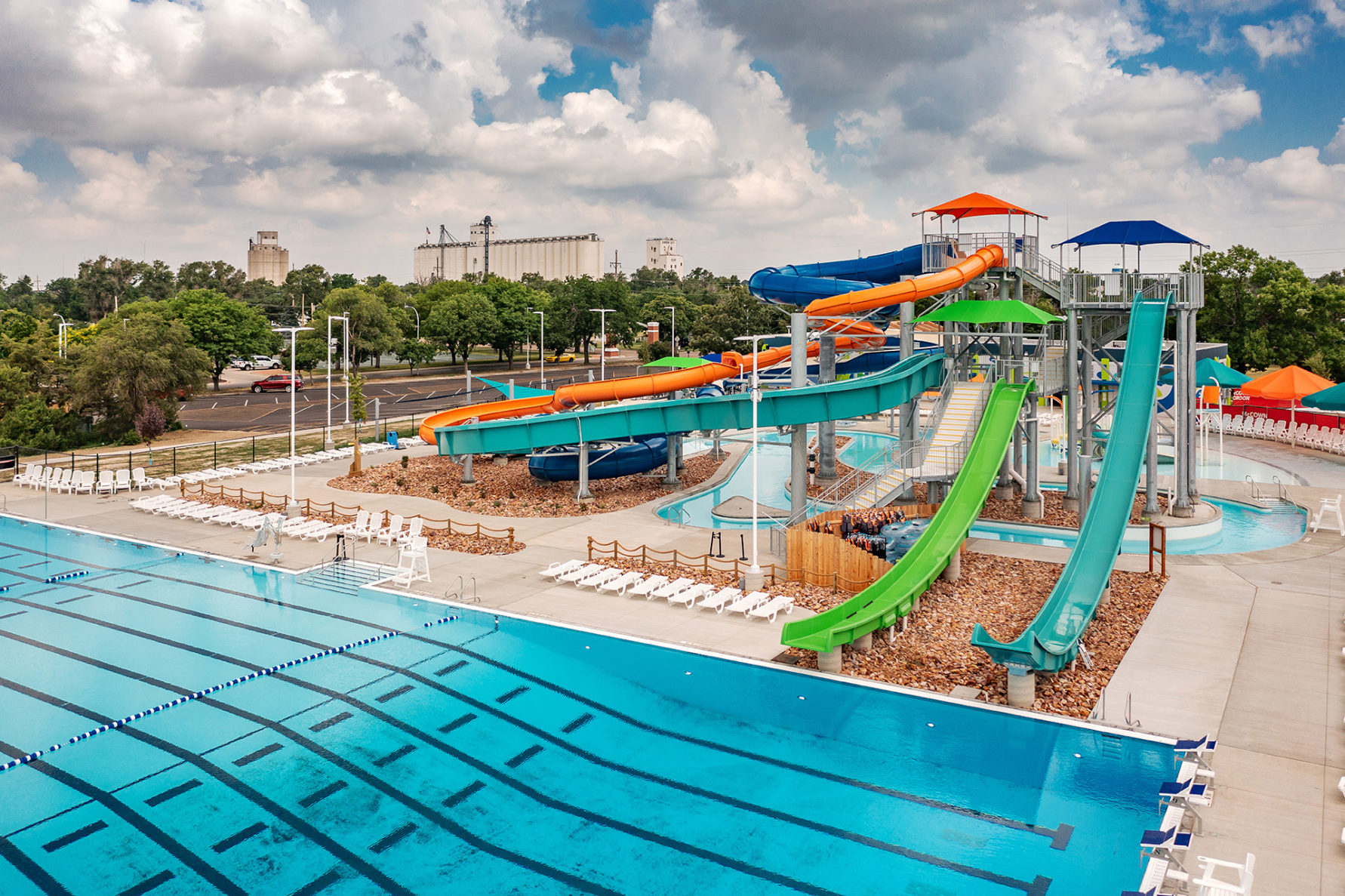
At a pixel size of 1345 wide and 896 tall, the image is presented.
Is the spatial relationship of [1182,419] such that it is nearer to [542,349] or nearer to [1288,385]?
[1288,385]

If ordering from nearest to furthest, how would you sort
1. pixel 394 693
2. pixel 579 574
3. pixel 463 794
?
pixel 463 794 → pixel 394 693 → pixel 579 574

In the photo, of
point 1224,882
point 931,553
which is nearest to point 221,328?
point 931,553

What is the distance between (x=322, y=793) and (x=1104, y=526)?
16.4m

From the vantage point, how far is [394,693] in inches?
662

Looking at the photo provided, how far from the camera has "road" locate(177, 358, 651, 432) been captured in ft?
192

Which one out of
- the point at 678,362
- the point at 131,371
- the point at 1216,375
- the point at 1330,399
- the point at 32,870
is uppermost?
the point at 678,362

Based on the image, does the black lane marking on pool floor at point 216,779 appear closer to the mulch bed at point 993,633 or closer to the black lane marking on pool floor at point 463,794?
the black lane marking on pool floor at point 463,794

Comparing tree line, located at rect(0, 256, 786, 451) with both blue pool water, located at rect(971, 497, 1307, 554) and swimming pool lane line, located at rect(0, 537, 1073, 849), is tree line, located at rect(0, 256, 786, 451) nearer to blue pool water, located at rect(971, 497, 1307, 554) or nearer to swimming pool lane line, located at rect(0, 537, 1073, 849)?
swimming pool lane line, located at rect(0, 537, 1073, 849)

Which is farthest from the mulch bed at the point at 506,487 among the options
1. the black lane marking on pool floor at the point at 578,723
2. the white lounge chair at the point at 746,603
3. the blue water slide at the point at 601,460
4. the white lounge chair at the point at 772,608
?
the black lane marking on pool floor at the point at 578,723

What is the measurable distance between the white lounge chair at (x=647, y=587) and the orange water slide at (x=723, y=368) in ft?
25.6

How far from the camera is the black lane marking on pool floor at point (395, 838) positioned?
11.7 meters

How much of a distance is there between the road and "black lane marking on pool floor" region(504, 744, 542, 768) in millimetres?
41120

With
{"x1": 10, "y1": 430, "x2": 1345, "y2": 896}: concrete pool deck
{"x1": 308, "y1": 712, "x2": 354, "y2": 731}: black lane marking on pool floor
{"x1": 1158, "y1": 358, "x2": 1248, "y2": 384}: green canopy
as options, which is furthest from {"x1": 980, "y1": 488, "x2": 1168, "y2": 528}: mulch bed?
{"x1": 308, "y1": 712, "x2": 354, "y2": 731}: black lane marking on pool floor

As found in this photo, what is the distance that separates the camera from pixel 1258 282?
213 ft
